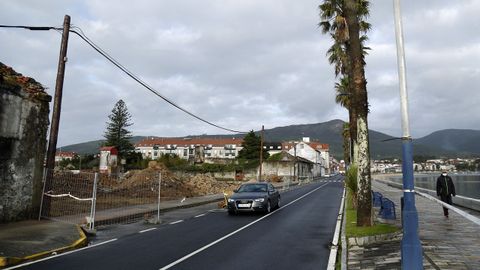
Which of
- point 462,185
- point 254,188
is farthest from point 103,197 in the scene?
point 462,185

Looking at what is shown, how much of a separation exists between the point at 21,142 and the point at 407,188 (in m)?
12.5

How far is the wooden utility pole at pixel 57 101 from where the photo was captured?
15664 millimetres

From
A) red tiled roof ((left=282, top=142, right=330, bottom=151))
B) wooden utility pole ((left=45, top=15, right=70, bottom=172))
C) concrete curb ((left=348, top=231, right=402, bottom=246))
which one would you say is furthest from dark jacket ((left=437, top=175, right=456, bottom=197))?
red tiled roof ((left=282, top=142, right=330, bottom=151))

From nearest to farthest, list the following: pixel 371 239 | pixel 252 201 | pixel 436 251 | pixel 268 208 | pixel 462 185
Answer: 1. pixel 436 251
2. pixel 371 239
3. pixel 252 201
4. pixel 268 208
5. pixel 462 185

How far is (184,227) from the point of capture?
1566 cm

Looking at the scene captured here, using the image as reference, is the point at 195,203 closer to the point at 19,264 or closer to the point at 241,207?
the point at 241,207

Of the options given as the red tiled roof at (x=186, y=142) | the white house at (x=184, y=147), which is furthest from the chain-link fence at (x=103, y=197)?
the red tiled roof at (x=186, y=142)

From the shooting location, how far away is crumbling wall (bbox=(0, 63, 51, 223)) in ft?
45.9

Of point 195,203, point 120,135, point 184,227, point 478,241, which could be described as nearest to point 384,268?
point 478,241

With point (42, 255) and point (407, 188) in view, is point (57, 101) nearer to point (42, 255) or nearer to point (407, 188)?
point (42, 255)

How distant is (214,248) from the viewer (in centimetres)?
1109

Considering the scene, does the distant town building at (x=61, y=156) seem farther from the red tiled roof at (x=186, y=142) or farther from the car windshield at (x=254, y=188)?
the car windshield at (x=254, y=188)

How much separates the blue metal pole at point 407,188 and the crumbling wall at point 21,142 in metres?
12.0

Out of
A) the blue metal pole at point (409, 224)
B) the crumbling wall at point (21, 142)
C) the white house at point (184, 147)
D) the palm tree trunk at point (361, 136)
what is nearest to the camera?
the blue metal pole at point (409, 224)
